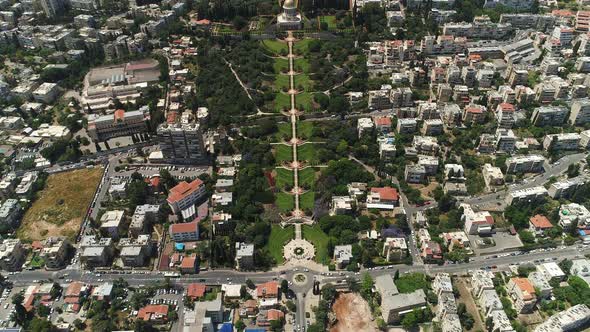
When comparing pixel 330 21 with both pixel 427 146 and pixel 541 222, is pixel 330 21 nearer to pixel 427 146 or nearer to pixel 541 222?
pixel 427 146

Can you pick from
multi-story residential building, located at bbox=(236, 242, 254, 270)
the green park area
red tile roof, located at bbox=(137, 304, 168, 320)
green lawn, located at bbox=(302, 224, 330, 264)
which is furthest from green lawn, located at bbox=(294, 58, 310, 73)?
red tile roof, located at bbox=(137, 304, 168, 320)

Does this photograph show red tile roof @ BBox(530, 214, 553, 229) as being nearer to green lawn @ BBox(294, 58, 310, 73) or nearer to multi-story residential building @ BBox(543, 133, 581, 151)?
multi-story residential building @ BBox(543, 133, 581, 151)

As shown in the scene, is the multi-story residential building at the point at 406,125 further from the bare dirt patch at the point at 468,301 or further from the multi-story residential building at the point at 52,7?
the multi-story residential building at the point at 52,7

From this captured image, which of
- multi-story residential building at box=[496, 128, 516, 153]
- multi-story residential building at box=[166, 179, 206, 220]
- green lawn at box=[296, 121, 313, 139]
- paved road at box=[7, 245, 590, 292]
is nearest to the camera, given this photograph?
paved road at box=[7, 245, 590, 292]

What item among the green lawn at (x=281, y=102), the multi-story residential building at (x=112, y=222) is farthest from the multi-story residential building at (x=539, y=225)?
the multi-story residential building at (x=112, y=222)

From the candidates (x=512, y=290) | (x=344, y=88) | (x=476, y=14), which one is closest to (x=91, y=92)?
(x=344, y=88)
